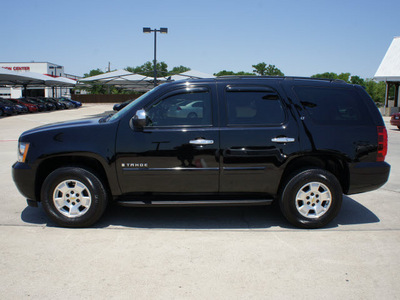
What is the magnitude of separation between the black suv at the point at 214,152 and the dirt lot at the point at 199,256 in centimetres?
35

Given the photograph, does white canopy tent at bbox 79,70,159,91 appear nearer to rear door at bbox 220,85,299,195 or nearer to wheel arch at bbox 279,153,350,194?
rear door at bbox 220,85,299,195

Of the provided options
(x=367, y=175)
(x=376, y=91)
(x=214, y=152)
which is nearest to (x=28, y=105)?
(x=214, y=152)

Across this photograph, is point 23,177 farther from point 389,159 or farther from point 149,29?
point 149,29

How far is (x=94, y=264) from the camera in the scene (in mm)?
3602

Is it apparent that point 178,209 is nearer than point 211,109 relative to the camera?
No

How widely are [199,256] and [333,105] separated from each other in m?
2.46

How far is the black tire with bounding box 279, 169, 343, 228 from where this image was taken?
450 centimetres

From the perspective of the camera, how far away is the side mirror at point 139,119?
167 inches

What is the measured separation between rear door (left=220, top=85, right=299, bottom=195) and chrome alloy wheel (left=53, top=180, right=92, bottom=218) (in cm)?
162

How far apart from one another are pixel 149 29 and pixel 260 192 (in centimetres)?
2349

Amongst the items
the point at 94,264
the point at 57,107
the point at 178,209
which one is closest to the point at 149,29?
the point at 57,107

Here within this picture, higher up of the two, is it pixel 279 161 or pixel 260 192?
pixel 279 161

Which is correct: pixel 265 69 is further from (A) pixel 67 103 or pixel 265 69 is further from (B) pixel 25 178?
(B) pixel 25 178

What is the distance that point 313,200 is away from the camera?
457 cm
